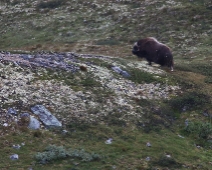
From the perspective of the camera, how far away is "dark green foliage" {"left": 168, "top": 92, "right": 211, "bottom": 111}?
25.0 metres

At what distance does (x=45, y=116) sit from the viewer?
20531 millimetres

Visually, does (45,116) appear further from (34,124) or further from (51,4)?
(51,4)

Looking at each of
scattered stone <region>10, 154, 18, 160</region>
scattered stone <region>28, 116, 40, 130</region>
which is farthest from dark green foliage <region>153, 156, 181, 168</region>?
scattered stone <region>10, 154, 18, 160</region>

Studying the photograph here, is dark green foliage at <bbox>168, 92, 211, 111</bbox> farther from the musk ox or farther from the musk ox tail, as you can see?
the musk ox

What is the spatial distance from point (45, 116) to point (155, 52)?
46.8ft

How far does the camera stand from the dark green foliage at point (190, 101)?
25.0 m

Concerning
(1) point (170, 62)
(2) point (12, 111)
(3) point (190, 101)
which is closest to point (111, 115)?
(2) point (12, 111)

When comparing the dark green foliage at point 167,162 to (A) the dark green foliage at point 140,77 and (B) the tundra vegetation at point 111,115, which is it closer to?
(B) the tundra vegetation at point 111,115

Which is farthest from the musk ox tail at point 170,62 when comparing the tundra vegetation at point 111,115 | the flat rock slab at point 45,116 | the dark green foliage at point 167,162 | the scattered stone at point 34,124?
the scattered stone at point 34,124

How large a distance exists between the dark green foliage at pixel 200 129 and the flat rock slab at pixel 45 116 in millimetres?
6640

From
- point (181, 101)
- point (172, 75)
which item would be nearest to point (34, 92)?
point (181, 101)

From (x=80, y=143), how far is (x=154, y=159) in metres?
3.16

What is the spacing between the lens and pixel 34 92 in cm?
2209

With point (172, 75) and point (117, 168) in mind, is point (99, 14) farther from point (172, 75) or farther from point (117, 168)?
point (117, 168)
